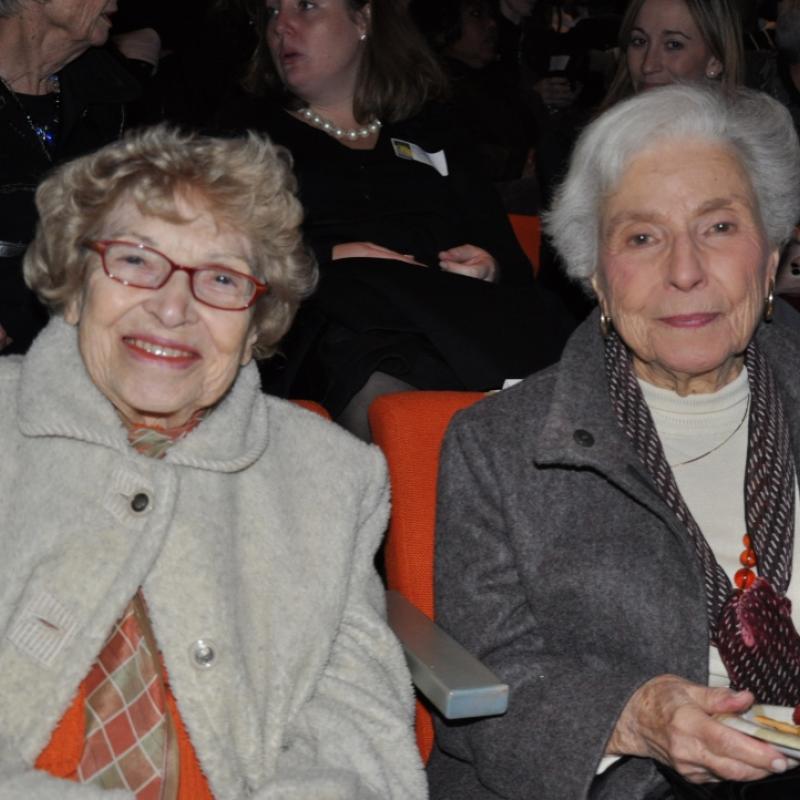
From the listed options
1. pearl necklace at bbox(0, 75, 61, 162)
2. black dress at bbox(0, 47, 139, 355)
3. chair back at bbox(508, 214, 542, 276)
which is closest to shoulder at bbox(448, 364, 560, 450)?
black dress at bbox(0, 47, 139, 355)

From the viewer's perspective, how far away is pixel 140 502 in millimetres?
2078

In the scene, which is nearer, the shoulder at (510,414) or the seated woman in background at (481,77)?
the shoulder at (510,414)

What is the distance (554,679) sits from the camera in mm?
2229

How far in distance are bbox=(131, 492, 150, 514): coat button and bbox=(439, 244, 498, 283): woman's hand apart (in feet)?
5.43

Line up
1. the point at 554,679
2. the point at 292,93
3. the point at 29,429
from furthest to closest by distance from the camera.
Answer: the point at 292,93 < the point at 554,679 < the point at 29,429

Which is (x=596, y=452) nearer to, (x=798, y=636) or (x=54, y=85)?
(x=798, y=636)

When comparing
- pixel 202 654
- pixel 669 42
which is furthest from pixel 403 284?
pixel 669 42

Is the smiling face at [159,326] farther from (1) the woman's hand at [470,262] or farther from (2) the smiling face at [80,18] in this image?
(1) the woman's hand at [470,262]

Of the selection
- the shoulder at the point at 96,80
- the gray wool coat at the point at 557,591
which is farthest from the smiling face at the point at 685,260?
the shoulder at the point at 96,80

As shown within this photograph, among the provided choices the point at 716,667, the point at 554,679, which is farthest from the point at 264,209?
the point at 716,667

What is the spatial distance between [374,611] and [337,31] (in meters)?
2.16

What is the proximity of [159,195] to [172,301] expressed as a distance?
0.18 meters

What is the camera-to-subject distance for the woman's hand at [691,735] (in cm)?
198

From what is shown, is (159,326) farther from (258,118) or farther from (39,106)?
(258,118)
